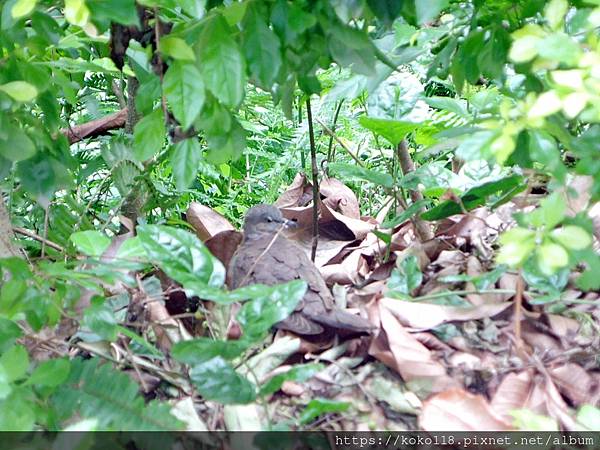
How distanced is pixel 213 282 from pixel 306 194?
1.51 metres

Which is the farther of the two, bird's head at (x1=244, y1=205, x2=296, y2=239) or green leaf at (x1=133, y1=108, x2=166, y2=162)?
bird's head at (x1=244, y1=205, x2=296, y2=239)

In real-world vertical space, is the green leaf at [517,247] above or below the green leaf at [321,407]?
above

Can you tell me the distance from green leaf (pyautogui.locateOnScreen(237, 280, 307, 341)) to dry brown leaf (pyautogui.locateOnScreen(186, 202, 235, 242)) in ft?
3.36

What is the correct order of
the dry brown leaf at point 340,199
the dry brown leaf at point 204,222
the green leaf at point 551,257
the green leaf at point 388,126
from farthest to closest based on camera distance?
the dry brown leaf at point 340,199 → the dry brown leaf at point 204,222 → the green leaf at point 388,126 → the green leaf at point 551,257

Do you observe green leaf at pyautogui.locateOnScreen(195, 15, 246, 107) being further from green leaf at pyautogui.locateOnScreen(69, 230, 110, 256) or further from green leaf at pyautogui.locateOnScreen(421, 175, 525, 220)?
green leaf at pyautogui.locateOnScreen(421, 175, 525, 220)

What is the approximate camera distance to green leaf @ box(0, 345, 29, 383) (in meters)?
1.20

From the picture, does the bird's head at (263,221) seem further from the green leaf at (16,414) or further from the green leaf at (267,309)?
the green leaf at (16,414)

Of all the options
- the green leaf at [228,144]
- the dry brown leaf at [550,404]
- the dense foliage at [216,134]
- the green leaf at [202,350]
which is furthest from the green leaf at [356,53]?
the dry brown leaf at [550,404]

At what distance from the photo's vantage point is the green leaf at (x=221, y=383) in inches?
50.2

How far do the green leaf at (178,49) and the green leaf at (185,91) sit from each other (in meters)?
0.03

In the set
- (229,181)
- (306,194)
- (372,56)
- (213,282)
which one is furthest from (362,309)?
(229,181)

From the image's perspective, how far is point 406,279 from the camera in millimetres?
1742

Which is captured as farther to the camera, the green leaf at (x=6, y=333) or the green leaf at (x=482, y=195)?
the green leaf at (x=482, y=195)

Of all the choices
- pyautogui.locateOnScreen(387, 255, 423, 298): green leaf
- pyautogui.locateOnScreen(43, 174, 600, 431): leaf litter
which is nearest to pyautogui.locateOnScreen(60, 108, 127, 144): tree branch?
pyautogui.locateOnScreen(43, 174, 600, 431): leaf litter
